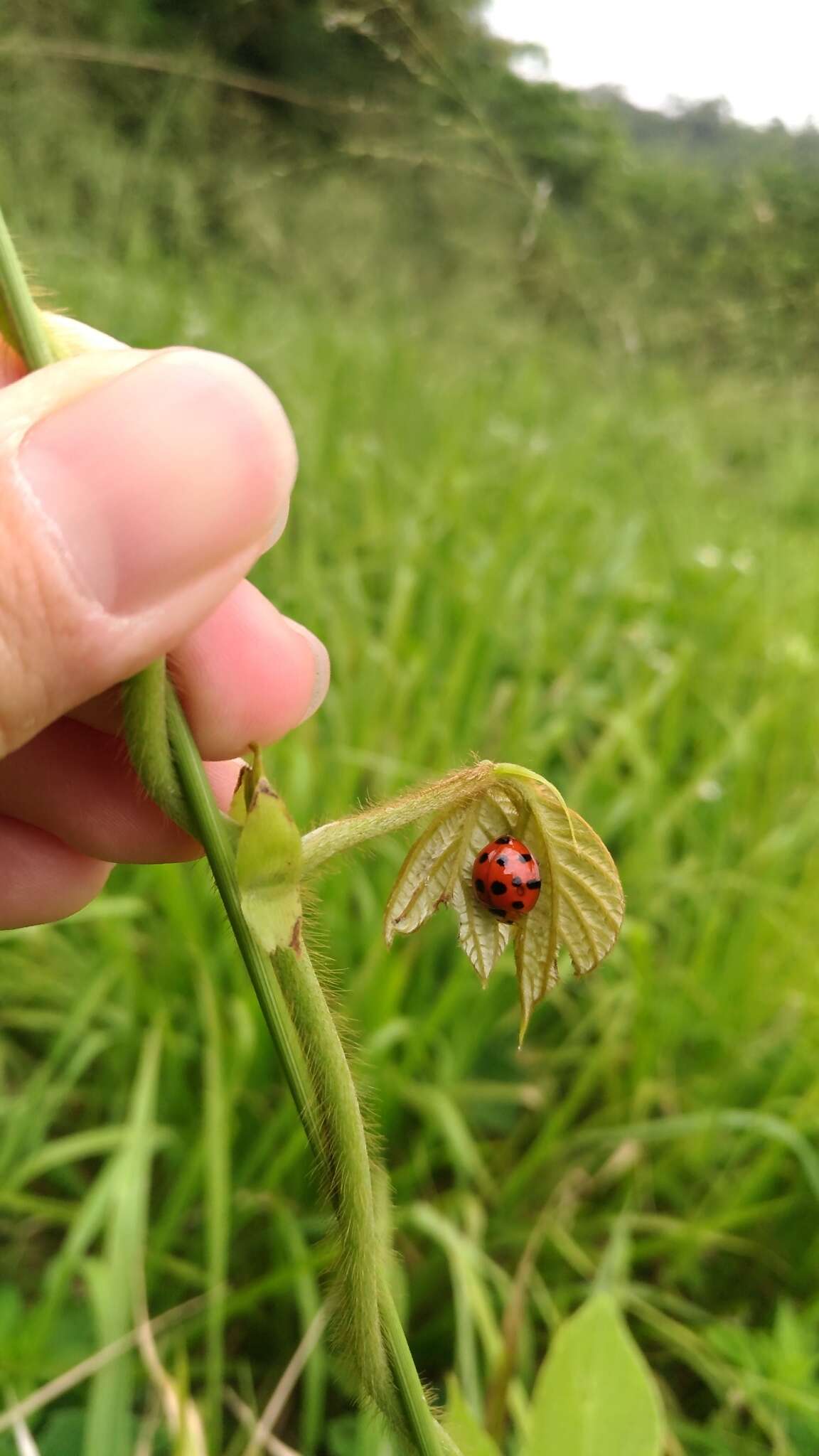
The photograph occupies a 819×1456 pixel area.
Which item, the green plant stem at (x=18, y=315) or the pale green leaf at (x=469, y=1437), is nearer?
the green plant stem at (x=18, y=315)

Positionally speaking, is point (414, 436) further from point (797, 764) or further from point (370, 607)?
point (797, 764)

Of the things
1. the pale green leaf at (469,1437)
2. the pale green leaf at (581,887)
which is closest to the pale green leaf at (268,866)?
the pale green leaf at (581,887)

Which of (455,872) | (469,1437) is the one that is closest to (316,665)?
(455,872)

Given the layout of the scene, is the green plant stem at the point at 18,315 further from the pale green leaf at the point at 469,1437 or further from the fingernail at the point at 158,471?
the pale green leaf at the point at 469,1437

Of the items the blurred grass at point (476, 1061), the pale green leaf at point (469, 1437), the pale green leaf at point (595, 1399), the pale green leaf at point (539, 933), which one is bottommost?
the blurred grass at point (476, 1061)

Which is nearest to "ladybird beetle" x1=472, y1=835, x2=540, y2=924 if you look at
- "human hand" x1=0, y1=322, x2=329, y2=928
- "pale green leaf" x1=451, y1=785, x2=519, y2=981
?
"pale green leaf" x1=451, y1=785, x2=519, y2=981

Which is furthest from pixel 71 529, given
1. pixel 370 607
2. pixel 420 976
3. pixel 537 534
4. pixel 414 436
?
pixel 414 436
